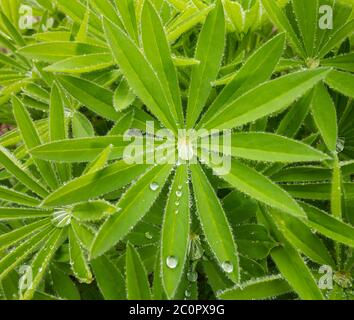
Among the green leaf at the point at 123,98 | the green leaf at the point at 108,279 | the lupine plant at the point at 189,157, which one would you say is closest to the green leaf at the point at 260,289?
the lupine plant at the point at 189,157

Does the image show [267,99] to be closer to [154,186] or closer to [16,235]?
[154,186]

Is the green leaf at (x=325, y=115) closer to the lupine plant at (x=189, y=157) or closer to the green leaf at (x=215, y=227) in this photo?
the lupine plant at (x=189, y=157)

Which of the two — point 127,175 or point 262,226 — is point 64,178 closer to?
point 127,175

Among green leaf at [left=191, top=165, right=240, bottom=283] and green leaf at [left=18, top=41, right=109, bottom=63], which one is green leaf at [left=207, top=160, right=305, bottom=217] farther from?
green leaf at [left=18, top=41, right=109, bottom=63]

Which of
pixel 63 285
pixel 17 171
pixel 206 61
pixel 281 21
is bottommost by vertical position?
pixel 63 285

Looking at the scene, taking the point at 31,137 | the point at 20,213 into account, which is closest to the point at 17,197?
the point at 20,213
